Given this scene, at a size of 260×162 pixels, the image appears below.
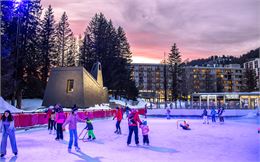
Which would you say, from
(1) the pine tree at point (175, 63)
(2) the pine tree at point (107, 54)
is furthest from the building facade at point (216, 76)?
(2) the pine tree at point (107, 54)

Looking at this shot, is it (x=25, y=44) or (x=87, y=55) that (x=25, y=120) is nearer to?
(x=25, y=44)

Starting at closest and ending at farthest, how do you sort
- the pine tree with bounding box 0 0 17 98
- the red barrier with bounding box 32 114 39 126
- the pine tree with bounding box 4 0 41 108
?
the red barrier with bounding box 32 114 39 126 < the pine tree with bounding box 0 0 17 98 < the pine tree with bounding box 4 0 41 108

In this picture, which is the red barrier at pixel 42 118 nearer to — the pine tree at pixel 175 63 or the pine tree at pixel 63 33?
the pine tree at pixel 63 33

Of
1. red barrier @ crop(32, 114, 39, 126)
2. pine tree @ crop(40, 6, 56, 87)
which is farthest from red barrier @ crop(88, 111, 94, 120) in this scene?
pine tree @ crop(40, 6, 56, 87)

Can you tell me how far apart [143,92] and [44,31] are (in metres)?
67.1

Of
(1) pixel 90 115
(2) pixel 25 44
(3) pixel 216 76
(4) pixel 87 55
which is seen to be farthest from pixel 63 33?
(3) pixel 216 76

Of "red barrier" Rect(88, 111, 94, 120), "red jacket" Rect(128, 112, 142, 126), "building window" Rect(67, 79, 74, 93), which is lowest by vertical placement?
"red barrier" Rect(88, 111, 94, 120)

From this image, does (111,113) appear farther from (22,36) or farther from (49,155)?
(49,155)

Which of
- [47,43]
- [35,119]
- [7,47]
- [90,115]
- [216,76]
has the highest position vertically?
[47,43]

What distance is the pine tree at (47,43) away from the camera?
5888cm

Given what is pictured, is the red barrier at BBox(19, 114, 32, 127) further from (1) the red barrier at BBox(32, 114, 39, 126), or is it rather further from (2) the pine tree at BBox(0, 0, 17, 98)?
(2) the pine tree at BBox(0, 0, 17, 98)

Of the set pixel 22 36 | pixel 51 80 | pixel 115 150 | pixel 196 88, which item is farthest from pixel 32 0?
pixel 196 88

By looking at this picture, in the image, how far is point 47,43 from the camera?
60.6 m

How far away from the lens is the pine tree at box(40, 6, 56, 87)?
58.9 m
